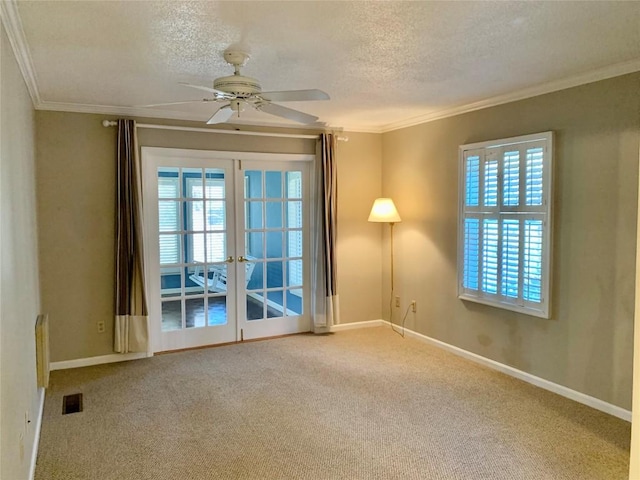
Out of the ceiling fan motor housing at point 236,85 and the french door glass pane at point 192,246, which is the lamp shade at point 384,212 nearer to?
the french door glass pane at point 192,246

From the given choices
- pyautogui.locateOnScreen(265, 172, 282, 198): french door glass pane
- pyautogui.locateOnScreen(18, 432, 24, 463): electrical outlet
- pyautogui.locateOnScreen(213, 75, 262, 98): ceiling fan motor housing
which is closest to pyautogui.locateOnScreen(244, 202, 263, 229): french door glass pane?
pyautogui.locateOnScreen(265, 172, 282, 198): french door glass pane

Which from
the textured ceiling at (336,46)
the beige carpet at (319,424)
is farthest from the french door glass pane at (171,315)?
the textured ceiling at (336,46)

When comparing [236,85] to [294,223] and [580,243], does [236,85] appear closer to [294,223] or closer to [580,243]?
[580,243]

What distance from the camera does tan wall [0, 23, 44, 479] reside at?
195 cm

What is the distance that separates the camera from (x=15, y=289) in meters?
2.33

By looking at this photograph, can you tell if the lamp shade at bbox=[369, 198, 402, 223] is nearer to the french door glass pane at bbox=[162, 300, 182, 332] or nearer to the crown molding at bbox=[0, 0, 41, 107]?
the french door glass pane at bbox=[162, 300, 182, 332]

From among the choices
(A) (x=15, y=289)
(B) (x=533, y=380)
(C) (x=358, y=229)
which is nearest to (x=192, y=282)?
(C) (x=358, y=229)

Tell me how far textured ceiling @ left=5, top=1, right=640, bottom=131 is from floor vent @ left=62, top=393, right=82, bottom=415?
241 cm

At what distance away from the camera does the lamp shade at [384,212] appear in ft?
16.8

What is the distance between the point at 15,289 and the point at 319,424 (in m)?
2.03

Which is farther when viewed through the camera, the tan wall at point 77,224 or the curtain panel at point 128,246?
the curtain panel at point 128,246

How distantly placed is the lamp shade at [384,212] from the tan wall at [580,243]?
0.67m

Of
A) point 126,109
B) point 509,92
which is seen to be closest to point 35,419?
point 126,109

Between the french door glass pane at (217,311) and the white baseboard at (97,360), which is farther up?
the french door glass pane at (217,311)
